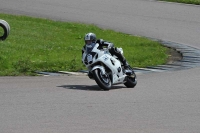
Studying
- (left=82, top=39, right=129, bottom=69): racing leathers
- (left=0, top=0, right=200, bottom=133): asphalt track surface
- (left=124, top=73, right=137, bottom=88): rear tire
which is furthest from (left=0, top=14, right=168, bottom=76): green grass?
(left=124, top=73, right=137, bottom=88): rear tire

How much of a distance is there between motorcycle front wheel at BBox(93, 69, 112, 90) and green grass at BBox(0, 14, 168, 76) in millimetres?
2274

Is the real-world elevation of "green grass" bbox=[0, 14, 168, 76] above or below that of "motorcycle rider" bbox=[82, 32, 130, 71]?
below

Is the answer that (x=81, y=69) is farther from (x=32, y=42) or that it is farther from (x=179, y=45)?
(x=179, y=45)

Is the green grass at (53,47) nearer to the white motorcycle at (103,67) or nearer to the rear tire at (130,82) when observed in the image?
A: the white motorcycle at (103,67)

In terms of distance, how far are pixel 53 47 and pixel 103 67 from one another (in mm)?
5089

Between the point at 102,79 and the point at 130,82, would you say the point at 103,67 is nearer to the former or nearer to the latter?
the point at 102,79

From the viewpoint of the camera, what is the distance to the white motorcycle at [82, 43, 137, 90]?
13328 mm

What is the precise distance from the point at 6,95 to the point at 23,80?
2.00 metres

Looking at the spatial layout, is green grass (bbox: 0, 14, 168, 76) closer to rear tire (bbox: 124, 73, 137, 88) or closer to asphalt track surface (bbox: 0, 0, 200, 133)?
asphalt track surface (bbox: 0, 0, 200, 133)

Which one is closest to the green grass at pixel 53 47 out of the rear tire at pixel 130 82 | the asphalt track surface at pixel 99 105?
the asphalt track surface at pixel 99 105

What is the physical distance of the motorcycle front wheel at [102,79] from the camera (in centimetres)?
1320

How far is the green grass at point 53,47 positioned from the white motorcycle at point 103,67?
2.06 metres

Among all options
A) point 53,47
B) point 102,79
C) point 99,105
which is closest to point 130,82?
point 102,79

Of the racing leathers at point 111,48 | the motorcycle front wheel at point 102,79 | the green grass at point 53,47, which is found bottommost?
the green grass at point 53,47
